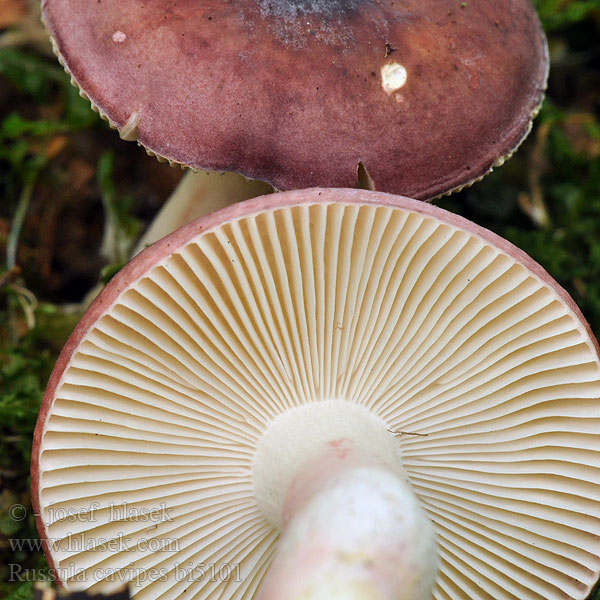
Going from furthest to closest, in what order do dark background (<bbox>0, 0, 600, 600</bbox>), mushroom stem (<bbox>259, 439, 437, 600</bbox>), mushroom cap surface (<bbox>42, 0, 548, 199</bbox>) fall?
1. dark background (<bbox>0, 0, 600, 600</bbox>)
2. mushroom cap surface (<bbox>42, 0, 548, 199</bbox>)
3. mushroom stem (<bbox>259, 439, 437, 600</bbox>)

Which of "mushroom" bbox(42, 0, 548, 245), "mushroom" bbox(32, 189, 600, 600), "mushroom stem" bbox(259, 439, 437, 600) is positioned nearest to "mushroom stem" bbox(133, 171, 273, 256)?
"mushroom" bbox(42, 0, 548, 245)

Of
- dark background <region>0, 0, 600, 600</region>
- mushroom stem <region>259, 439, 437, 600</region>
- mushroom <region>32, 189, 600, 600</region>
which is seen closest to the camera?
mushroom stem <region>259, 439, 437, 600</region>

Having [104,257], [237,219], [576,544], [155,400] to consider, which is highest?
[237,219]

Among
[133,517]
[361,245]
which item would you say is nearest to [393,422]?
[361,245]

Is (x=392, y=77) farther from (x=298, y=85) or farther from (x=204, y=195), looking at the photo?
(x=204, y=195)

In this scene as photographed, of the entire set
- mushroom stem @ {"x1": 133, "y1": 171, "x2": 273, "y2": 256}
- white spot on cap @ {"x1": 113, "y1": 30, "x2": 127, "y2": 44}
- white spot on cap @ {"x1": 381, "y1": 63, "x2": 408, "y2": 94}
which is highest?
white spot on cap @ {"x1": 113, "y1": 30, "x2": 127, "y2": 44}

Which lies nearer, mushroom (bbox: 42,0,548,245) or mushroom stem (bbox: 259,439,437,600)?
mushroom stem (bbox: 259,439,437,600)

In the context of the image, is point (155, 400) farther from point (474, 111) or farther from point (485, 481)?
point (474, 111)

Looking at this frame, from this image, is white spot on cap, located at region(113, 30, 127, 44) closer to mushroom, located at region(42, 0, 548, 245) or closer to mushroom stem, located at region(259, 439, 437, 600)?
mushroom, located at region(42, 0, 548, 245)
